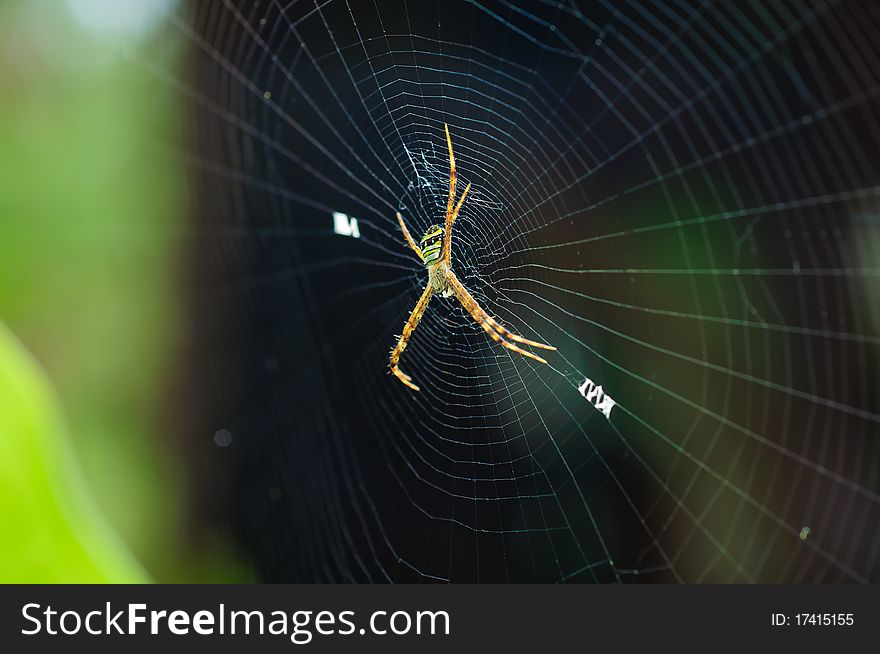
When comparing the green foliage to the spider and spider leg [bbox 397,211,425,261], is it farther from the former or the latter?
spider leg [bbox 397,211,425,261]

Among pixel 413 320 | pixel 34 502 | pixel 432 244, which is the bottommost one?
pixel 34 502

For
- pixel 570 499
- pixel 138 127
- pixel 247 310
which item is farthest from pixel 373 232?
pixel 570 499

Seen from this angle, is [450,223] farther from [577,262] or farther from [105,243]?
[105,243]

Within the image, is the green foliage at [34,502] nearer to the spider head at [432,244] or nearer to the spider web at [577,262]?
the spider web at [577,262]

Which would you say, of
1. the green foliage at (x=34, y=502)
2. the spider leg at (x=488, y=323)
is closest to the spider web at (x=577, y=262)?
the spider leg at (x=488, y=323)

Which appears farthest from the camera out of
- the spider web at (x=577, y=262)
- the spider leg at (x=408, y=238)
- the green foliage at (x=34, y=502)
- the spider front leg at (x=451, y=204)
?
the spider leg at (x=408, y=238)

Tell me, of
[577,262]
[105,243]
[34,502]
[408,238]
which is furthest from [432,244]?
[34,502]

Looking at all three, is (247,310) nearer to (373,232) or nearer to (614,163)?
(373,232)
